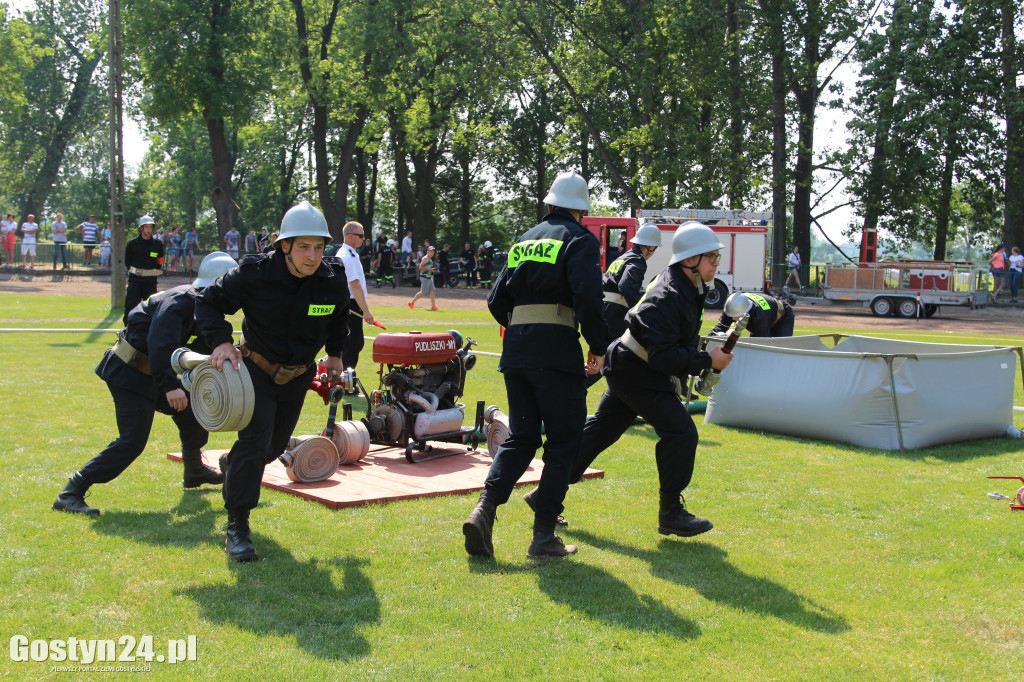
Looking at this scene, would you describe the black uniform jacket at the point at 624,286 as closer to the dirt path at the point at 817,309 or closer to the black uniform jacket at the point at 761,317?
the black uniform jacket at the point at 761,317

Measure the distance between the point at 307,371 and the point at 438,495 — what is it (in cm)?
178

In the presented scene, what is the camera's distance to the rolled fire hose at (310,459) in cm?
721

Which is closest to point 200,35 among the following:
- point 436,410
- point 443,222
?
point 443,222

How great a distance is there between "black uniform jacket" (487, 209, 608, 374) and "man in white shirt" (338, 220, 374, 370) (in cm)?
520

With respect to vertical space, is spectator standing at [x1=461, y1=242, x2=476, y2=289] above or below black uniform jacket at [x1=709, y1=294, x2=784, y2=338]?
above

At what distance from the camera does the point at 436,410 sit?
27.5 ft

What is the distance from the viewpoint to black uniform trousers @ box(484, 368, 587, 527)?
556cm

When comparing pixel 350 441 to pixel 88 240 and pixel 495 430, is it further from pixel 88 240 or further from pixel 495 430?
pixel 88 240

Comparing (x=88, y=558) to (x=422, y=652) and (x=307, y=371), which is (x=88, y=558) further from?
(x=422, y=652)

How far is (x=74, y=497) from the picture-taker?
20.7 feet

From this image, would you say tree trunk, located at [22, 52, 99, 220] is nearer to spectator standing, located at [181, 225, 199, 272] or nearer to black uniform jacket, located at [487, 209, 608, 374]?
spectator standing, located at [181, 225, 199, 272]

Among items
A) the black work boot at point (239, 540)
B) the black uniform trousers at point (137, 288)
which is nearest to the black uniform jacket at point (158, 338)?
the black work boot at point (239, 540)

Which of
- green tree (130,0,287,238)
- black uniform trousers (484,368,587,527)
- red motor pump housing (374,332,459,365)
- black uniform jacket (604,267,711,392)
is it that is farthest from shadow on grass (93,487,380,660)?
green tree (130,0,287,238)

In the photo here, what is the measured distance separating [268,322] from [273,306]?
4.1 inches
